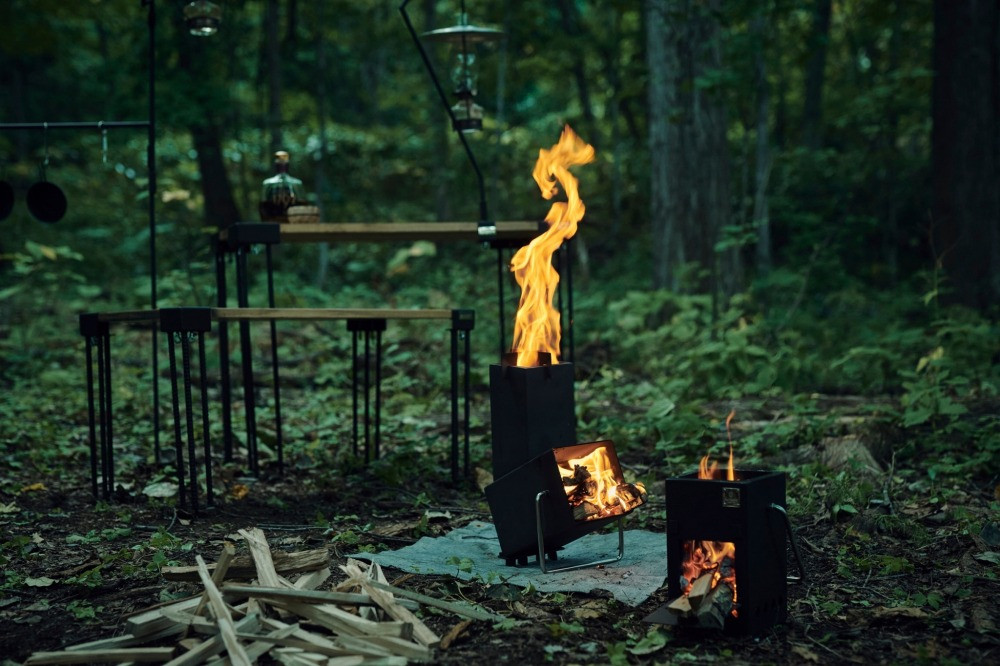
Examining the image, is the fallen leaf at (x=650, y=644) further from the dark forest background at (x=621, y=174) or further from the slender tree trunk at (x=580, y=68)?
the slender tree trunk at (x=580, y=68)

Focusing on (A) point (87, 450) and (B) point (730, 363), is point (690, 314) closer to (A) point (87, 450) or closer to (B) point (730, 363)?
(B) point (730, 363)

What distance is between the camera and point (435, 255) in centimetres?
1723

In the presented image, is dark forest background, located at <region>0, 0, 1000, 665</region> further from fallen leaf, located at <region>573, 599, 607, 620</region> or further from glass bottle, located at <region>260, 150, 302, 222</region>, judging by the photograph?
glass bottle, located at <region>260, 150, 302, 222</region>

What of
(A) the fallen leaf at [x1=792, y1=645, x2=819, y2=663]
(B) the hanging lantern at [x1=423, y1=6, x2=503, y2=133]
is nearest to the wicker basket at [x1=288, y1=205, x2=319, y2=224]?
(B) the hanging lantern at [x1=423, y1=6, x2=503, y2=133]

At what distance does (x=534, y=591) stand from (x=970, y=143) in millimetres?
7768

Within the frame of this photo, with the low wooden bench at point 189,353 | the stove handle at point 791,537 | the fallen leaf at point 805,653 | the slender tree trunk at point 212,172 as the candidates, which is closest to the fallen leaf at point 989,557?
the stove handle at point 791,537

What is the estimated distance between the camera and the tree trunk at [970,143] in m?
9.10

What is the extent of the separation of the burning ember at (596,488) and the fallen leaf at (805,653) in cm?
98

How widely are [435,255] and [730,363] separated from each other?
10140mm

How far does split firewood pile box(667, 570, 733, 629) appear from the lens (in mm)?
3010

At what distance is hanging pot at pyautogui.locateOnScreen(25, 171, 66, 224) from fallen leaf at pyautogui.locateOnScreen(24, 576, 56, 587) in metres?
3.47

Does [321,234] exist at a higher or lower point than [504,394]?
higher

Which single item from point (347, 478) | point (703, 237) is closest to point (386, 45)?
point (703, 237)

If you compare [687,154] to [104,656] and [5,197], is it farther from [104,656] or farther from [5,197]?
[104,656]
